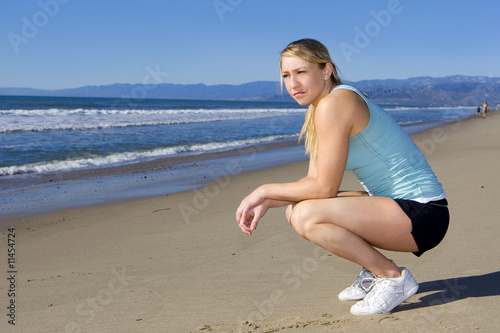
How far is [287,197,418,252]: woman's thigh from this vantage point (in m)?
2.47

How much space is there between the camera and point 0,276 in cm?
361

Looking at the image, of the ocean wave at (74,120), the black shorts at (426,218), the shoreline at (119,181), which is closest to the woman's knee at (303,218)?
the black shorts at (426,218)

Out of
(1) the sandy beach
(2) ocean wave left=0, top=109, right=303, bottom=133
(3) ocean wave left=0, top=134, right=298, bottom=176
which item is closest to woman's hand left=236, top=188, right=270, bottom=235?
(1) the sandy beach

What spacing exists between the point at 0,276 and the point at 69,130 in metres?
16.9

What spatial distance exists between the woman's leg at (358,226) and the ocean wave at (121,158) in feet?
27.4

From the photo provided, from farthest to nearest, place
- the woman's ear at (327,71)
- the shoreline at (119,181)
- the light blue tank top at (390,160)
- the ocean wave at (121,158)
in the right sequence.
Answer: the ocean wave at (121,158) → the shoreline at (119,181) → the woman's ear at (327,71) → the light blue tank top at (390,160)

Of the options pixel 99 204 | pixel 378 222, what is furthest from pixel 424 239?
pixel 99 204

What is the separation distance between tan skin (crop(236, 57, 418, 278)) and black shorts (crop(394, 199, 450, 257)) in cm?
4

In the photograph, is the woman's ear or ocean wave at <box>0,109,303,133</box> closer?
the woman's ear

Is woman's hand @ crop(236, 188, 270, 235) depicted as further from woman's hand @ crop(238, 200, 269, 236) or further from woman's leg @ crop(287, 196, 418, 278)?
woman's leg @ crop(287, 196, 418, 278)

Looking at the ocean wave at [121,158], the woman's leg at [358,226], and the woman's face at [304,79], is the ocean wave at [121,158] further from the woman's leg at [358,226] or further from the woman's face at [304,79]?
the woman's leg at [358,226]

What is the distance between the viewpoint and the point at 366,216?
2490mm

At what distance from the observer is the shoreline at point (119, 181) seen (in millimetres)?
6699

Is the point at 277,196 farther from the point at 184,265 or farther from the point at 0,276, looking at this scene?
the point at 0,276
